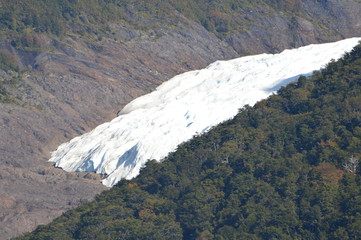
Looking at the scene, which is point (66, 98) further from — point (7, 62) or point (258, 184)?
point (258, 184)

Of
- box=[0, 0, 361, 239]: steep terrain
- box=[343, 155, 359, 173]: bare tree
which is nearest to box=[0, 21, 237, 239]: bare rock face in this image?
A: box=[0, 0, 361, 239]: steep terrain

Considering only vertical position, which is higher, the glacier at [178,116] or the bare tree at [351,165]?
the bare tree at [351,165]

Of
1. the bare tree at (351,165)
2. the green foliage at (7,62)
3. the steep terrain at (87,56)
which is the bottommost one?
the steep terrain at (87,56)

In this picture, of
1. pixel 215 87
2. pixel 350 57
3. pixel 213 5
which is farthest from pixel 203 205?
pixel 213 5

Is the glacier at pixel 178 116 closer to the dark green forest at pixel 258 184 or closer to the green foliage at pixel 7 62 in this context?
the dark green forest at pixel 258 184

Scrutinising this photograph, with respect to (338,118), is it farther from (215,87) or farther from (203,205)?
(215,87)

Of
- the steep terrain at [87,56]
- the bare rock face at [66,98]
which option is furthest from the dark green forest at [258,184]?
the steep terrain at [87,56]
